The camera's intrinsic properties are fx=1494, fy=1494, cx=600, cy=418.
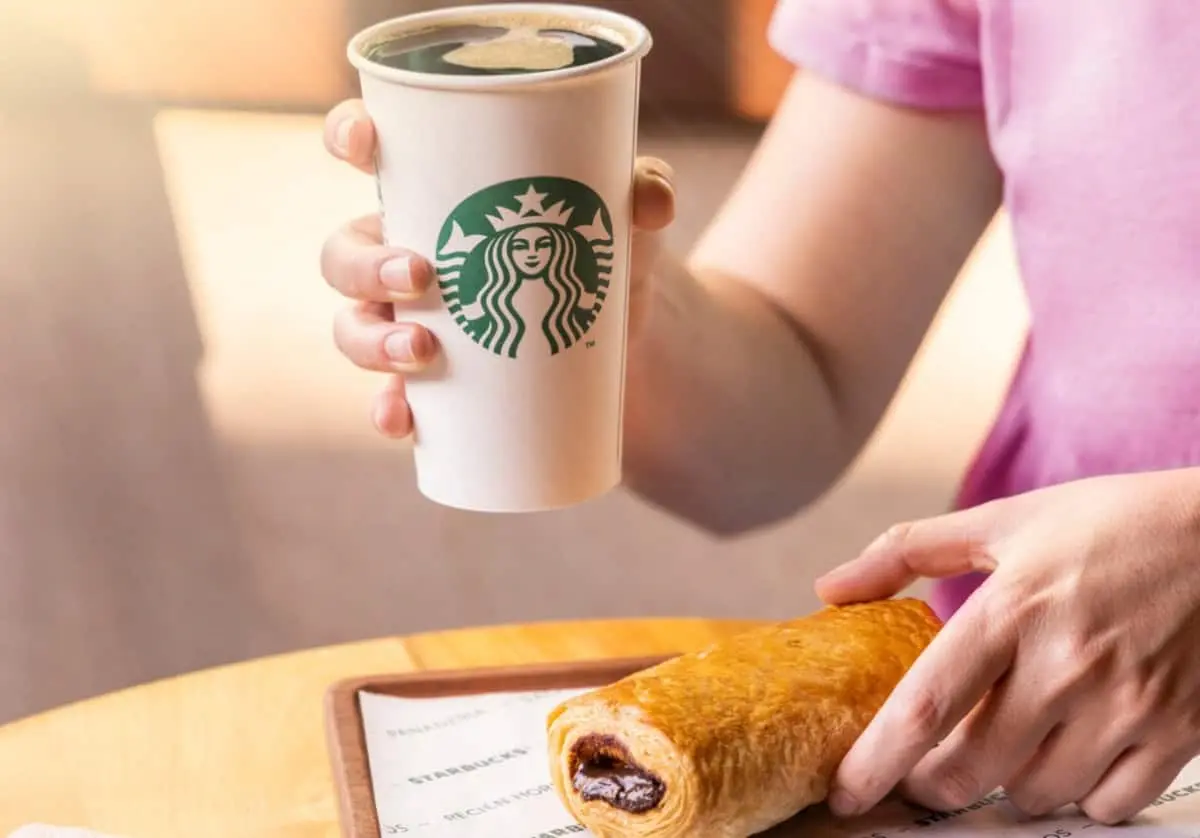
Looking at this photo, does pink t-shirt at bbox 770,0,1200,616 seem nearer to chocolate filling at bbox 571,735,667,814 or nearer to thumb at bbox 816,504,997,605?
thumb at bbox 816,504,997,605

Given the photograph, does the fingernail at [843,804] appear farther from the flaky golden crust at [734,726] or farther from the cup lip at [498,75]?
the cup lip at [498,75]

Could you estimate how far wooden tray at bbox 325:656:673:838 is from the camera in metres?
0.78

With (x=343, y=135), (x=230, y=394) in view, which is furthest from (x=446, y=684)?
(x=230, y=394)

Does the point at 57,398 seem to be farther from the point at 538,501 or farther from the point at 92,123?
the point at 538,501

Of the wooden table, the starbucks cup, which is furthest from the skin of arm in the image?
the starbucks cup

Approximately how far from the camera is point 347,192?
6.66 ft

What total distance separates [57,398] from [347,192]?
0.47 metres

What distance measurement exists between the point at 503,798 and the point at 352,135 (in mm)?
324

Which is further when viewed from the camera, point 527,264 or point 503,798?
point 503,798

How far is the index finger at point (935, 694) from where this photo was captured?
0.64m

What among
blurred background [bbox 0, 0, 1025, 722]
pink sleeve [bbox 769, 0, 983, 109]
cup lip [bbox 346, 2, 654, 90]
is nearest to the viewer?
cup lip [bbox 346, 2, 654, 90]

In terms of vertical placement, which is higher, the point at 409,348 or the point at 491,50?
the point at 491,50

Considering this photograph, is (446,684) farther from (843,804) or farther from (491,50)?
(491,50)

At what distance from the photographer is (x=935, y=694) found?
64 centimetres
